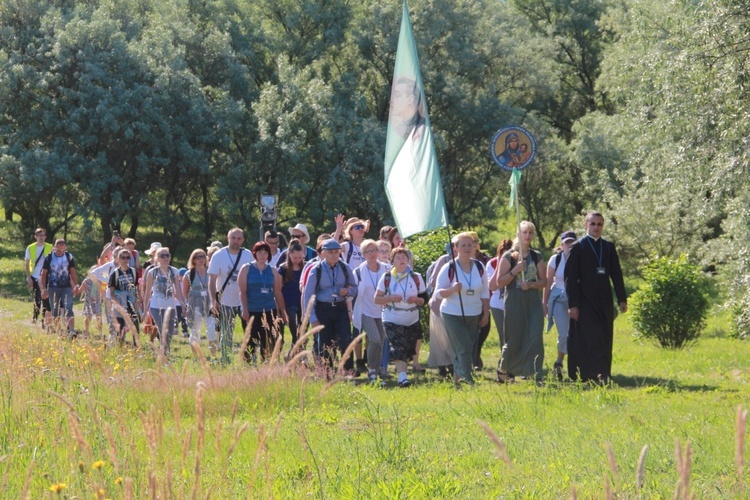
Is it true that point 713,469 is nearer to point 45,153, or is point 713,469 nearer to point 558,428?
point 558,428

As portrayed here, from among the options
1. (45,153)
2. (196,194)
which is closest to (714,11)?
(45,153)

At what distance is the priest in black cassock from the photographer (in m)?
12.6

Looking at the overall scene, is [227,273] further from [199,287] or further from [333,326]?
[333,326]

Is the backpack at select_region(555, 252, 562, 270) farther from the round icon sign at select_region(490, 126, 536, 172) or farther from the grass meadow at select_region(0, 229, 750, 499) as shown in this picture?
the grass meadow at select_region(0, 229, 750, 499)

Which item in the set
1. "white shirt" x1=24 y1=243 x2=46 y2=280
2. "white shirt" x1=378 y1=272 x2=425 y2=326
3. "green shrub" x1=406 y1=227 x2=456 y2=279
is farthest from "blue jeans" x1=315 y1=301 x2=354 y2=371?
"white shirt" x1=24 y1=243 x2=46 y2=280

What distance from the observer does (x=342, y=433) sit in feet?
28.0

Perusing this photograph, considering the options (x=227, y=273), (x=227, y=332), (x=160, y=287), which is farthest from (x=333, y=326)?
(x=160, y=287)

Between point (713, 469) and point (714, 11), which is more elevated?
point (714, 11)

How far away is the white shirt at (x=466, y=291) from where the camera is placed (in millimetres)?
12164

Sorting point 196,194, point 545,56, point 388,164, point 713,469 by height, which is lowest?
point 713,469

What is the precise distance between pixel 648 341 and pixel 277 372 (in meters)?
10.3

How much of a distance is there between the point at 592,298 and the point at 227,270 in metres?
4.79

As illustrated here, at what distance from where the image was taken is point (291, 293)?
14.4 meters

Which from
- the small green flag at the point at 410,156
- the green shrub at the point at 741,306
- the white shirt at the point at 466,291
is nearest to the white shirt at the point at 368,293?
the white shirt at the point at 466,291
